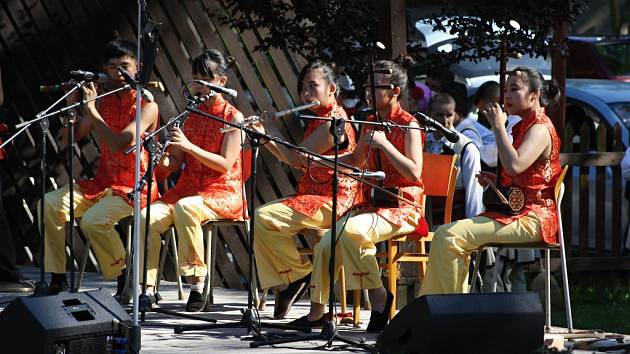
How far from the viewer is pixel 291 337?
258 inches

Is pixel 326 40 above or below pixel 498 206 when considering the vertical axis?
above

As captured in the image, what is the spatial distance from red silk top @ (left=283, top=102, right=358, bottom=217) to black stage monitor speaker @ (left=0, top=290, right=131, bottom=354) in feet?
6.30

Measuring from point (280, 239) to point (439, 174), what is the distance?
36.6 inches

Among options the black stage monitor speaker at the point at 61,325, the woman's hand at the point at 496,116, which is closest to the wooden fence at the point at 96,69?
the woman's hand at the point at 496,116

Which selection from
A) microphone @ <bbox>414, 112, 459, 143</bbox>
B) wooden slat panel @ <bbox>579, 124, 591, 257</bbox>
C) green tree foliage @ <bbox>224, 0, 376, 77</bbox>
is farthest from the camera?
wooden slat panel @ <bbox>579, 124, 591, 257</bbox>

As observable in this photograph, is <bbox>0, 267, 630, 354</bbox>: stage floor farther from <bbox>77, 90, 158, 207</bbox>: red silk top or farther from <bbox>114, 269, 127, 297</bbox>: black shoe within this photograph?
<bbox>77, 90, 158, 207</bbox>: red silk top

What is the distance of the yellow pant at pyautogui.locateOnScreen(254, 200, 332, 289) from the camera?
7.53 meters

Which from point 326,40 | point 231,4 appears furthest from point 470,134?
point 231,4

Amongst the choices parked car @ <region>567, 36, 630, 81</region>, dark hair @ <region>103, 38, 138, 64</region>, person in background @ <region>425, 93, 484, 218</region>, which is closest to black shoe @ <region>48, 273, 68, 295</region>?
dark hair @ <region>103, 38, 138, 64</region>

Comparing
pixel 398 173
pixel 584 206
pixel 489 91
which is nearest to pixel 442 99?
pixel 489 91

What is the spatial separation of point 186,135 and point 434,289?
2.16m

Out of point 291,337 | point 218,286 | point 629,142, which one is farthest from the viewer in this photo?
point 629,142

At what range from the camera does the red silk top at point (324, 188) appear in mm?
7555

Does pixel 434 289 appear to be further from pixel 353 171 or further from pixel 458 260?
pixel 353 171
